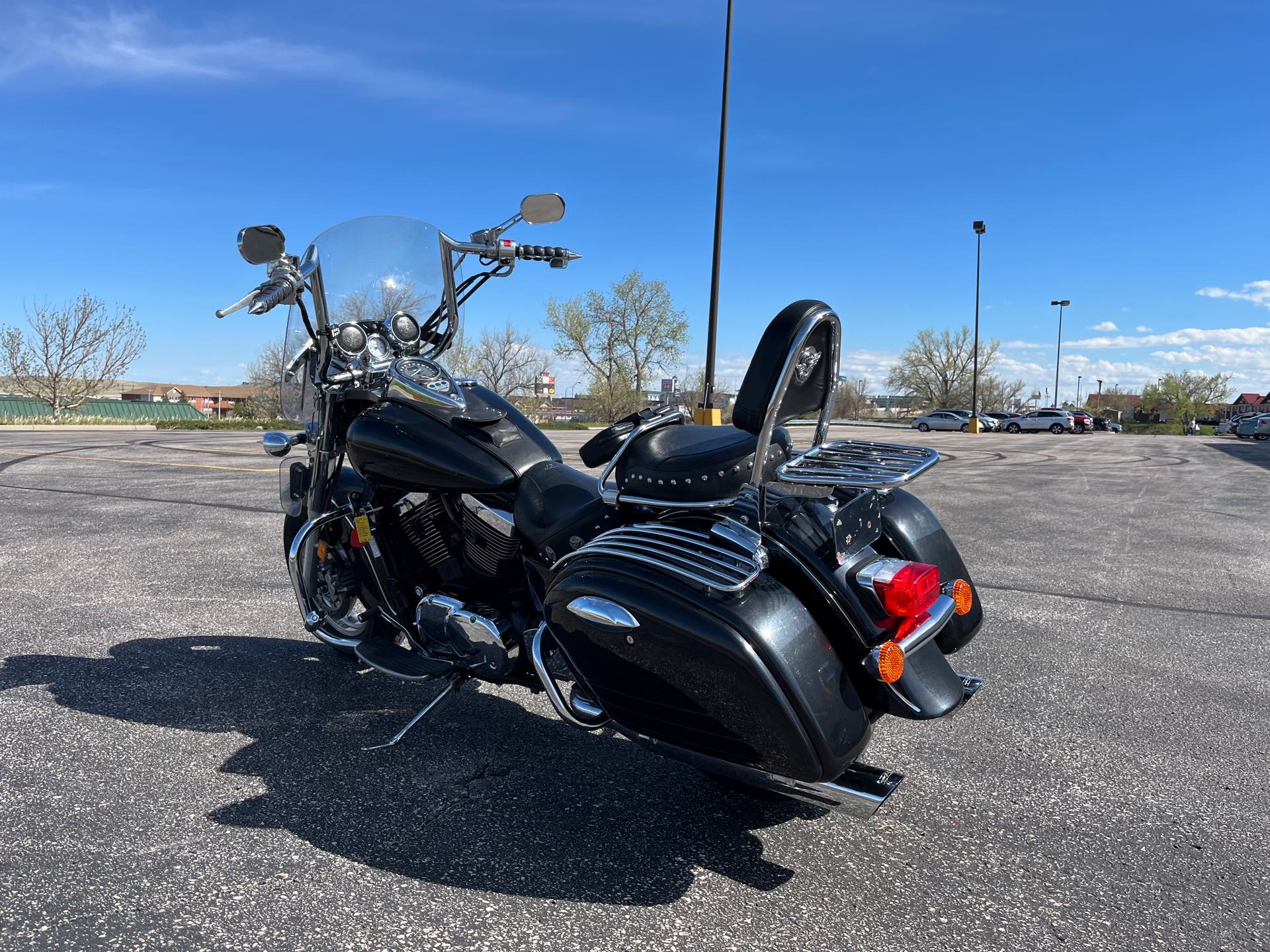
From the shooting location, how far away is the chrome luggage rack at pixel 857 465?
2111 millimetres

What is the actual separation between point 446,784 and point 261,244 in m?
2.02

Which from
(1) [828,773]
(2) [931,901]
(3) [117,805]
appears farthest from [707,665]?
(3) [117,805]

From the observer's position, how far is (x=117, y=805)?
267 cm

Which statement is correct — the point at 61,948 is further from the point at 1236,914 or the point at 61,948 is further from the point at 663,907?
the point at 1236,914

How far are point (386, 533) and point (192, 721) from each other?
3.48ft

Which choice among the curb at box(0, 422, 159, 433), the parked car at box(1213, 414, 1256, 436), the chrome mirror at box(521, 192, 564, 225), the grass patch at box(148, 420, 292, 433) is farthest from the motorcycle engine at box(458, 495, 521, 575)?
the parked car at box(1213, 414, 1256, 436)

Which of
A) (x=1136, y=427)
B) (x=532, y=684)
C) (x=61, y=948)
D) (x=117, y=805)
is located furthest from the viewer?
(x=1136, y=427)

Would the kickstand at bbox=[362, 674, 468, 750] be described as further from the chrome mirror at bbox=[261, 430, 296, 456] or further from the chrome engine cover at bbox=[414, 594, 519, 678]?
the chrome mirror at bbox=[261, 430, 296, 456]

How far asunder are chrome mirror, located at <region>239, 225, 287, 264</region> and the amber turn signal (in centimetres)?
251

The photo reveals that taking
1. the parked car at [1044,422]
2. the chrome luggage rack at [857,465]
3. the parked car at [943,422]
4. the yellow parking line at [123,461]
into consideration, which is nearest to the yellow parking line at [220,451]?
the yellow parking line at [123,461]

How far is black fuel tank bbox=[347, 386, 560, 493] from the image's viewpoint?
2.92m

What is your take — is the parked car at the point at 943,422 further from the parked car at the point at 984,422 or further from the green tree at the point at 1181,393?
the green tree at the point at 1181,393

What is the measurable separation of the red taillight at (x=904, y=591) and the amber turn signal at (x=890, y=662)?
97 millimetres

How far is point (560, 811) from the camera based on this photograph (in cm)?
270
